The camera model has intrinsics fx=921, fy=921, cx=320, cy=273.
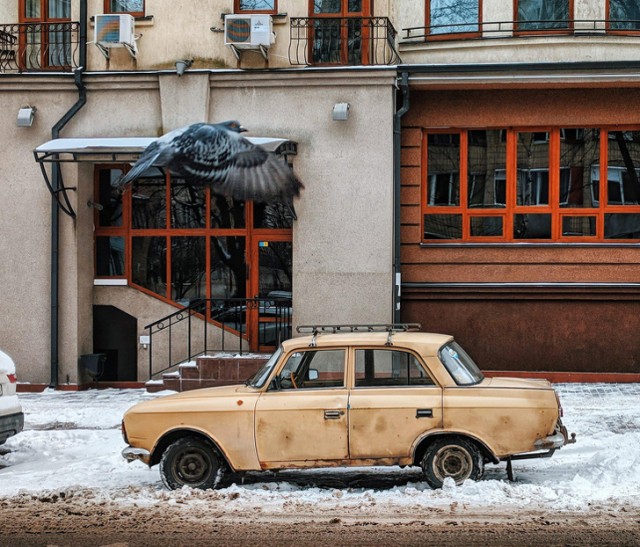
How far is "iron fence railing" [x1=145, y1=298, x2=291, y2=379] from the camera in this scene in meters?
15.8

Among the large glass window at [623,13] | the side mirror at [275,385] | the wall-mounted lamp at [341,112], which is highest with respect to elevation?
the large glass window at [623,13]

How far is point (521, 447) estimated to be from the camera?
27.1 feet

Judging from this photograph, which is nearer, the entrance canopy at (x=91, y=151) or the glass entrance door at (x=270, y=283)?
the entrance canopy at (x=91, y=151)

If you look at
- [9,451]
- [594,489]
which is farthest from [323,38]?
[594,489]

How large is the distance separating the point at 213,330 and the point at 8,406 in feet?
19.6

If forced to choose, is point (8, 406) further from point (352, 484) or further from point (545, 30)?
point (545, 30)

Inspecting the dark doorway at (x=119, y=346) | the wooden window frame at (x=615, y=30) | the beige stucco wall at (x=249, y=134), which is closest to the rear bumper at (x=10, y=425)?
the beige stucco wall at (x=249, y=134)

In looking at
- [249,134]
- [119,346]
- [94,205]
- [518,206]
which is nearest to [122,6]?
[249,134]

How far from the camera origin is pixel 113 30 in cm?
1510

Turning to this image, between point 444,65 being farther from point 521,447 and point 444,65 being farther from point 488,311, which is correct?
point 521,447

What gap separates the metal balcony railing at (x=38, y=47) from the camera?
15.9 m

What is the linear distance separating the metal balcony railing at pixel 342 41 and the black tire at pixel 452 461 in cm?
838

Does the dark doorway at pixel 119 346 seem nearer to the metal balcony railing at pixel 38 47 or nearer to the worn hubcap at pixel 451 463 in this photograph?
the metal balcony railing at pixel 38 47

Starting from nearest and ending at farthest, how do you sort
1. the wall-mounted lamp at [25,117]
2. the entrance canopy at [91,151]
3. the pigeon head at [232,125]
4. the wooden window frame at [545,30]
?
1. the entrance canopy at [91,151]
2. the pigeon head at [232,125]
3. the wooden window frame at [545,30]
4. the wall-mounted lamp at [25,117]
